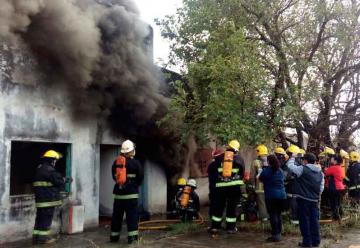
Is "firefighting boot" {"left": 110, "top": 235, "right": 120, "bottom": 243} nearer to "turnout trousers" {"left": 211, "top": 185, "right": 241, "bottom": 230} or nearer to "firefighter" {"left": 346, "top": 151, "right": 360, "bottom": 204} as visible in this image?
"turnout trousers" {"left": 211, "top": 185, "right": 241, "bottom": 230}

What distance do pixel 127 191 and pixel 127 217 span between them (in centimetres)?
45

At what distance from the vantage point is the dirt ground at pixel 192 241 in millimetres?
6973

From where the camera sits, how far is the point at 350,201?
10.5 m

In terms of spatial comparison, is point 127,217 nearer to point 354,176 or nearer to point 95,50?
point 95,50

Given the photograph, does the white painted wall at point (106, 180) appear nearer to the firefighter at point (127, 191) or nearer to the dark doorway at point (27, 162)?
the dark doorway at point (27, 162)

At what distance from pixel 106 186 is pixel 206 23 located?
15.9ft

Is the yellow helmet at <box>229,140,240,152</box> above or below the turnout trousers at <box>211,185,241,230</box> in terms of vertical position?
above

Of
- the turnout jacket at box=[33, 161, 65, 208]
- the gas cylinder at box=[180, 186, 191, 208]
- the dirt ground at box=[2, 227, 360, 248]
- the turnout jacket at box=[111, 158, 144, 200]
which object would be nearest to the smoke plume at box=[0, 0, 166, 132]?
the turnout jacket at box=[33, 161, 65, 208]

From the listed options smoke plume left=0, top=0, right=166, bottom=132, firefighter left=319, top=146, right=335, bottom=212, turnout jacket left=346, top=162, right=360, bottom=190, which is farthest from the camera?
turnout jacket left=346, top=162, right=360, bottom=190

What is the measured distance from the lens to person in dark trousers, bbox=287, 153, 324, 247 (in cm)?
668

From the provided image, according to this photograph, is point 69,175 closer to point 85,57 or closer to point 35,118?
point 35,118

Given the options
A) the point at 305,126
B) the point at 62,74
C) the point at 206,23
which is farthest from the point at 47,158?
the point at 305,126

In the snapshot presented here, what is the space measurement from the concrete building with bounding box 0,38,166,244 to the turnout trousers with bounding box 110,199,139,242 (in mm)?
1689

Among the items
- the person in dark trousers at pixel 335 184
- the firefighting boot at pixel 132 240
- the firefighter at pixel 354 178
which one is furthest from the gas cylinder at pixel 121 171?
the firefighter at pixel 354 178
